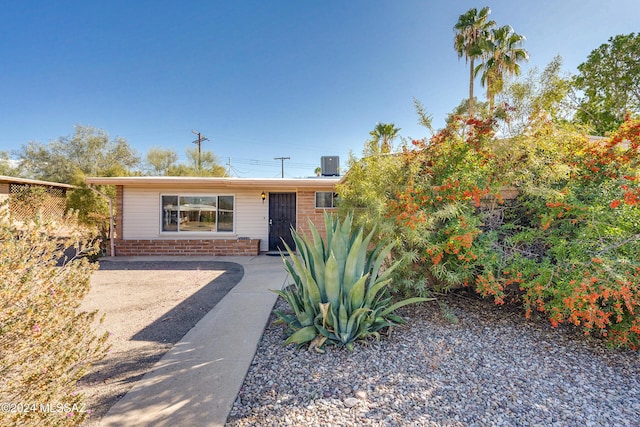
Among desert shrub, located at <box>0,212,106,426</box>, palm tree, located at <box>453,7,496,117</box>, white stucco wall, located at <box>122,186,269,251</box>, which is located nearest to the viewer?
desert shrub, located at <box>0,212,106,426</box>

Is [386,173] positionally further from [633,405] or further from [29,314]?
[29,314]

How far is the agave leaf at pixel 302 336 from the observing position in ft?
8.88

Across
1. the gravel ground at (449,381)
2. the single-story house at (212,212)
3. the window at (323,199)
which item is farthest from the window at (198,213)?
the gravel ground at (449,381)

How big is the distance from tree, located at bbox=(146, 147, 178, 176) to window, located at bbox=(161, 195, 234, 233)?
18.0m

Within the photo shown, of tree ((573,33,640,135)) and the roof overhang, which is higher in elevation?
tree ((573,33,640,135))

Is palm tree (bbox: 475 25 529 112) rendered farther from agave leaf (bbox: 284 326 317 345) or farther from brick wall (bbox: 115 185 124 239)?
brick wall (bbox: 115 185 124 239)

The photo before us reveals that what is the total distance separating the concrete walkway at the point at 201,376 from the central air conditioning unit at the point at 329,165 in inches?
287

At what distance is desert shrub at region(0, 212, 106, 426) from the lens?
126cm

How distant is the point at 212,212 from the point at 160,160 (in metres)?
19.6

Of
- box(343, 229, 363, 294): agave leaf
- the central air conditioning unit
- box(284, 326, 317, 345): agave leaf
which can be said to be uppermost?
the central air conditioning unit

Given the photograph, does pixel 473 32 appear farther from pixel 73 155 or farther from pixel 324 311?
pixel 73 155

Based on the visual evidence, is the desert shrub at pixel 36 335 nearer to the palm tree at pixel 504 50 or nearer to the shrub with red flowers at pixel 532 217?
the shrub with red flowers at pixel 532 217

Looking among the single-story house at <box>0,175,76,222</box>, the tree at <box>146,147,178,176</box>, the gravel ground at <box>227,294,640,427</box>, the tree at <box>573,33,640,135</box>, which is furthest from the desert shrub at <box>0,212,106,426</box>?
the tree at <box>146,147,178,176</box>

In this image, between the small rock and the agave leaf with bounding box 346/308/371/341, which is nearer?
the small rock
